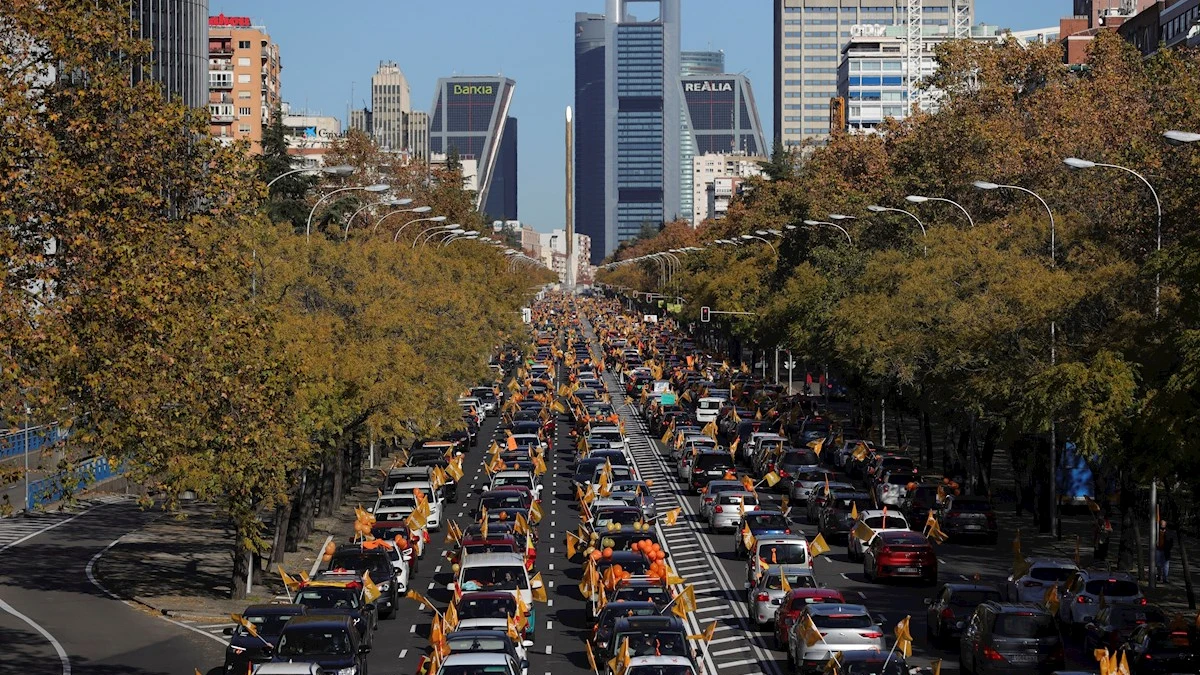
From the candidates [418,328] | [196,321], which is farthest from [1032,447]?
[196,321]

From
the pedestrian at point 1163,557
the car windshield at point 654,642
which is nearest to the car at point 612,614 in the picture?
the car windshield at point 654,642

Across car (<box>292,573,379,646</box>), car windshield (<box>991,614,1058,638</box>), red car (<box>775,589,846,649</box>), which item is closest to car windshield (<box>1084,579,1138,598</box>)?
car windshield (<box>991,614,1058,638</box>)

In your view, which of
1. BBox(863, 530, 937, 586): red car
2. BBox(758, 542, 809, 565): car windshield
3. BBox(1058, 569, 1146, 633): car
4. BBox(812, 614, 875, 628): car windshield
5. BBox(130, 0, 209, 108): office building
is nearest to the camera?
BBox(812, 614, 875, 628): car windshield

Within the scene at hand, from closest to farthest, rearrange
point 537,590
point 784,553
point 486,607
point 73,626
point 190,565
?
point 486,607
point 537,590
point 73,626
point 784,553
point 190,565

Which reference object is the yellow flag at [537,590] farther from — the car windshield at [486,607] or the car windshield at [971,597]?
the car windshield at [971,597]

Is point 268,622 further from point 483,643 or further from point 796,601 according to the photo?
point 796,601

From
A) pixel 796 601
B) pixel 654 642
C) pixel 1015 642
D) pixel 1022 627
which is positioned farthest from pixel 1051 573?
pixel 654 642

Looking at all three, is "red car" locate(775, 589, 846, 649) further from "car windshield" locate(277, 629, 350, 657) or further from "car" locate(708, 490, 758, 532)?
"car" locate(708, 490, 758, 532)
